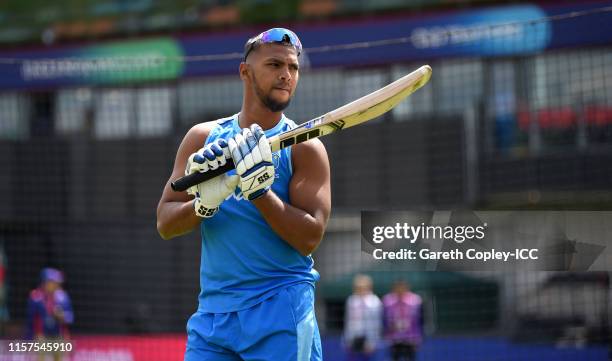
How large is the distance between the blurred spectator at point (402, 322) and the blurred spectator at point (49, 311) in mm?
4202

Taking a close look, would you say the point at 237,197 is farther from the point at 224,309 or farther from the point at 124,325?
the point at 124,325

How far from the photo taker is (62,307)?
12.6m

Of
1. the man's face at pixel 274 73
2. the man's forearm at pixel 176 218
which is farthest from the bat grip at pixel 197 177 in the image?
the man's face at pixel 274 73

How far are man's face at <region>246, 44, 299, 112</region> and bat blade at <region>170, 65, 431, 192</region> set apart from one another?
0.16 metres

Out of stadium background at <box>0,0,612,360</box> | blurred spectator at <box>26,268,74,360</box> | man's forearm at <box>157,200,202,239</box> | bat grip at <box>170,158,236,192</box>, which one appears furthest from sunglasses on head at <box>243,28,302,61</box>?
blurred spectator at <box>26,268,74,360</box>

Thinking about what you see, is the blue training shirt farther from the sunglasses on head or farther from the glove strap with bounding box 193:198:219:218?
the sunglasses on head

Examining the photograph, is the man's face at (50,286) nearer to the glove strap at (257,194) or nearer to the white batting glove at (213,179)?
the white batting glove at (213,179)

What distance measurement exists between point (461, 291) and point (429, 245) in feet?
24.4

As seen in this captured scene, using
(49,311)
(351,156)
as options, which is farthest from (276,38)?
(49,311)

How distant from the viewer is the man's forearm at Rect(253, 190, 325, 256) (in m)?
3.62

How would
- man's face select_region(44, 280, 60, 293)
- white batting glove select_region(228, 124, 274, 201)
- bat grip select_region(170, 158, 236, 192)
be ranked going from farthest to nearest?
man's face select_region(44, 280, 60, 293) → bat grip select_region(170, 158, 236, 192) → white batting glove select_region(228, 124, 274, 201)

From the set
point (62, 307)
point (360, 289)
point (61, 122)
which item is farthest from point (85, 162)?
point (360, 289)

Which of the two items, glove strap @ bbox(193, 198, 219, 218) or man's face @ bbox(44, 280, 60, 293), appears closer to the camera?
glove strap @ bbox(193, 198, 219, 218)

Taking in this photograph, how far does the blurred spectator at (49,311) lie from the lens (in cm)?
1256
